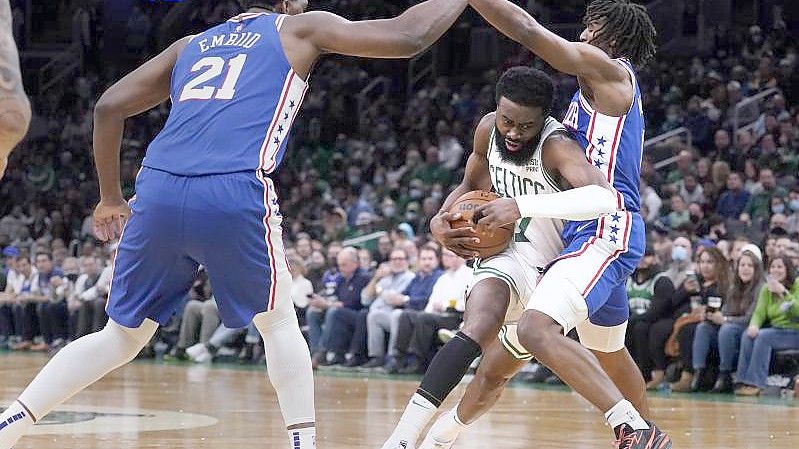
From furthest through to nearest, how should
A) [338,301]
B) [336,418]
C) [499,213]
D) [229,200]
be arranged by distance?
[338,301] → [336,418] → [499,213] → [229,200]

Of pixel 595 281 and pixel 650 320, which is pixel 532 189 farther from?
pixel 650 320

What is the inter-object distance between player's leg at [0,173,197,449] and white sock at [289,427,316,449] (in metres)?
0.60

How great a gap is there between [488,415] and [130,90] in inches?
173

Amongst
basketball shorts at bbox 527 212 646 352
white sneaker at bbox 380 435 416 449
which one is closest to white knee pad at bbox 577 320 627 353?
basketball shorts at bbox 527 212 646 352

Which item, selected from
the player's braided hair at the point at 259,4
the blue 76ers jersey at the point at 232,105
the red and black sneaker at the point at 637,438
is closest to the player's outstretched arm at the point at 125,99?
the blue 76ers jersey at the point at 232,105

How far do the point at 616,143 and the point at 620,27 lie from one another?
53 centimetres

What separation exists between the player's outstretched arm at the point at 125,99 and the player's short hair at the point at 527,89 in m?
1.28

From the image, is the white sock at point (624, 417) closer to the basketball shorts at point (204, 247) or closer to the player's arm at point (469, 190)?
the player's arm at point (469, 190)

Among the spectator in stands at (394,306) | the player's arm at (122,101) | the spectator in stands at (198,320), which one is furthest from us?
the spectator in stands at (198,320)

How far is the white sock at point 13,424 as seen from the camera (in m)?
4.70

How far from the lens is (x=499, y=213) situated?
5.20 m

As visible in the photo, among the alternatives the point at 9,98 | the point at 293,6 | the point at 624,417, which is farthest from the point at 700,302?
the point at 9,98

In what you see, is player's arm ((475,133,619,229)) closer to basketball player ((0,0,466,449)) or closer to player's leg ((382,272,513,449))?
player's leg ((382,272,513,449))

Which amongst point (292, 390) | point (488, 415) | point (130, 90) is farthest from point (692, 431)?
point (130, 90)
